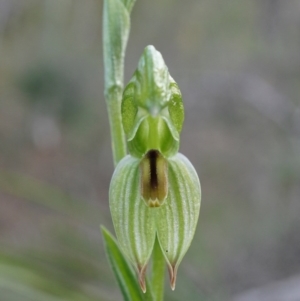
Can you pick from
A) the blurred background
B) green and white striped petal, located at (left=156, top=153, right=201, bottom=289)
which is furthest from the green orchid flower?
the blurred background

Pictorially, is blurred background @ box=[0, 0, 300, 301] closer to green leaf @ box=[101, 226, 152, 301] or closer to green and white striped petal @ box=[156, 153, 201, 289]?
green leaf @ box=[101, 226, 152, 301]

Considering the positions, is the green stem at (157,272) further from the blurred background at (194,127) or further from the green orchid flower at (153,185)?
the blurred background at (194,127)

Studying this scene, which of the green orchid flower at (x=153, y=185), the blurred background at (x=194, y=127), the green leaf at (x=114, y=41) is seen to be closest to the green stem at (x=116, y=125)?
the green leaf at (x=114, y=41)

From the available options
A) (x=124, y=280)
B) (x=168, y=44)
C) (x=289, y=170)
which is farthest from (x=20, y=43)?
(x=124, y=280)

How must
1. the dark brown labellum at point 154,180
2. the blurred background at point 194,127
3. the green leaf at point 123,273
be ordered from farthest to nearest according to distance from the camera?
the blurred background at point 194,127
the green leaf at point 123,273
the dark brown labellum at point 154,180

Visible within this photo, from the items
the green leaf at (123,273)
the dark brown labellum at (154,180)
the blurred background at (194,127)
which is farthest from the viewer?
the blurred background at (194,127)

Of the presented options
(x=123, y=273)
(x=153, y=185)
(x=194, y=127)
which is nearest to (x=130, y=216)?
(x=153, y=185)

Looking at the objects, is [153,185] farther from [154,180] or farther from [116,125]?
[116,125]
